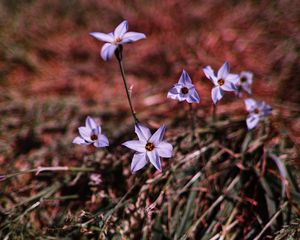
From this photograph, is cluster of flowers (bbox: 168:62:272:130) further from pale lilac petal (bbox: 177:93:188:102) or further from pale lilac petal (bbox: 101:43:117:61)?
pale lilac petal (bbox: 101:43:117:61)

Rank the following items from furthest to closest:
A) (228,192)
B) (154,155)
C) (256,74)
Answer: (256,74)
(228,192)
(154,155)

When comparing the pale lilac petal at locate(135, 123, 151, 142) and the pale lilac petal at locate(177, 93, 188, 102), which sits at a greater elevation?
the pale lilac petal at locate(177, 93, 188, 102)

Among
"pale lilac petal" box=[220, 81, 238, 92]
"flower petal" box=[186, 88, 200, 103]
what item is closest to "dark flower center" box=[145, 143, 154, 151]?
"flower petal" box=[186, 88, 200, 103]

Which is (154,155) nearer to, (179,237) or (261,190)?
(179,237)

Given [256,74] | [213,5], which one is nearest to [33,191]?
[256,74]

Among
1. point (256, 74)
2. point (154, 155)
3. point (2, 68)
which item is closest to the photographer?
point (154, 155)

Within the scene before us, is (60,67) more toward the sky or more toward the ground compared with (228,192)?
more toward the sky

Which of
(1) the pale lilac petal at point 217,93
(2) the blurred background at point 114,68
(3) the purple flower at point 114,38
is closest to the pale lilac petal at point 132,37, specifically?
(3) the purple flower at point 114,38
